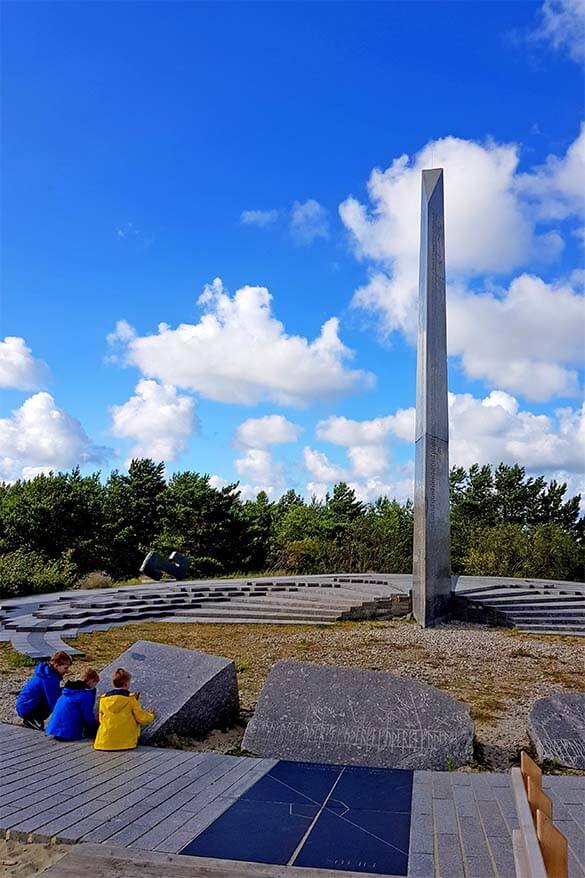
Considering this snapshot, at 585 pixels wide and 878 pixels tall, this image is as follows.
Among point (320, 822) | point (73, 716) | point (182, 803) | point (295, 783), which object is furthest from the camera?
point (73, 716)

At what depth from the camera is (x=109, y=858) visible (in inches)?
134

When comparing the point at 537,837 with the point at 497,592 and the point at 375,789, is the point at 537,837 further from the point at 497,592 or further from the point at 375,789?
the point at 497,592

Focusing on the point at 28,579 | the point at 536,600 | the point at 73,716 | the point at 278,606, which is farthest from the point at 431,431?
the point at 28,579

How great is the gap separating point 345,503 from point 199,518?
10.5 meters

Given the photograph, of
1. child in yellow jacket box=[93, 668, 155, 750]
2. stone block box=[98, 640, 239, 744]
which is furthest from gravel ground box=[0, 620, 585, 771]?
child in yellow jacket box=[93, 668, 155, 750]

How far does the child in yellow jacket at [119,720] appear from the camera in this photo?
16.8 ft

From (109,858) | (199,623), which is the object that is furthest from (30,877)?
(199,623)

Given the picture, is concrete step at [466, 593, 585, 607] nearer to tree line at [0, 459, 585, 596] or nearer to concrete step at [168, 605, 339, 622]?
concrete step at [168, 605, 339, 622]

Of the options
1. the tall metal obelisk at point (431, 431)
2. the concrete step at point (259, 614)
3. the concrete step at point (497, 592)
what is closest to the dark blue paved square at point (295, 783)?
the tall metal obelisk at point (431, 431)

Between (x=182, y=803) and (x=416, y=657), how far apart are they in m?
5.27

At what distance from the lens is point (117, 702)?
202 inches

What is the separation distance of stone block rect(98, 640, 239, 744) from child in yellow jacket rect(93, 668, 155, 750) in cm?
21

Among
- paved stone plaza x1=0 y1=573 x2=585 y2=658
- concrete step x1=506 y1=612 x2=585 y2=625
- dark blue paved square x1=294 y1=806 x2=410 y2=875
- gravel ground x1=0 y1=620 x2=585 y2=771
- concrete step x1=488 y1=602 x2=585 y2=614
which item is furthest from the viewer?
concrete step x1=488 y1=602 x2=585 y2=614

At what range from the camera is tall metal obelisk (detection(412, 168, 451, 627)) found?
11789mm
